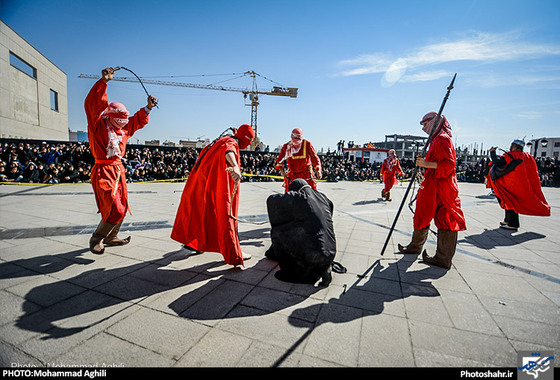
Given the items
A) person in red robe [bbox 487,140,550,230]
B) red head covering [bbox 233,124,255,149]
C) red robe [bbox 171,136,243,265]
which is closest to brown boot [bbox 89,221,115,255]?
red robe [bbox 171,136,243,265]

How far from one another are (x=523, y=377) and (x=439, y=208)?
2230 millimetres

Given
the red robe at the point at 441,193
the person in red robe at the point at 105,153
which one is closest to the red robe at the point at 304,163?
the red robe at the point at 441,193

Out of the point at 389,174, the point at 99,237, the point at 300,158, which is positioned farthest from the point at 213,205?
the point at 389,174

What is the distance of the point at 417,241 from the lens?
A: 3984mm

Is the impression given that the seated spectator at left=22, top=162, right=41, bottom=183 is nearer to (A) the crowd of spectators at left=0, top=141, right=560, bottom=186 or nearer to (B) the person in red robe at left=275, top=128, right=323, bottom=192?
(A) the crowd of spectators at left=0, top=141, right=560, bottom=186

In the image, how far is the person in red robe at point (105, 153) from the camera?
3615mm

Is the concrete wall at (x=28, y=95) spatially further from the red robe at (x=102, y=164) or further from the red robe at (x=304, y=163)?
the red robe at (x=304, y=163)

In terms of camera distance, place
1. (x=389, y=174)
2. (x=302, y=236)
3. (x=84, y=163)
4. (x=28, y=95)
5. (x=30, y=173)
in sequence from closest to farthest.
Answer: (x=302, y=236) → (x=389, y=174) → (x=30, y=173) → (x=84, y=163) → (x=28, y=95)

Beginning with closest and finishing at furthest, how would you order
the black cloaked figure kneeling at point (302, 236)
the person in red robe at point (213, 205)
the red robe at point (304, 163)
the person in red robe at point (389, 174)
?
the black cloaked figure kneeling at point (302, 236) < the person in red robe at point (213, 205) < the red robe at point (304, 163) < the person in red robe at point (389, 174)

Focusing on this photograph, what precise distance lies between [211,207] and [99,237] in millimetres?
1693

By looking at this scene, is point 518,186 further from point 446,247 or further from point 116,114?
point 116,114

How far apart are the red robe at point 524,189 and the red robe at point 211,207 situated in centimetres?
658

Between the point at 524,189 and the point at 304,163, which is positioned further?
the point at 524,189

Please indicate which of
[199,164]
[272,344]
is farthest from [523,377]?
[199,164]
